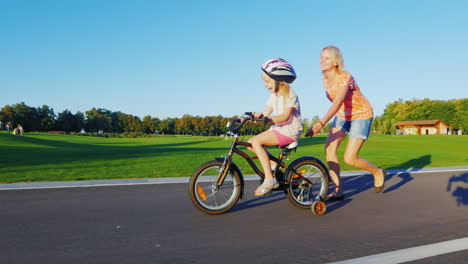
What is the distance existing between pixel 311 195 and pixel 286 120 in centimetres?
124

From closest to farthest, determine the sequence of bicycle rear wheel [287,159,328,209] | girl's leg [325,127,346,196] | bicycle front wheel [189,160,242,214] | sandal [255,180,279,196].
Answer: bicycle front wheel [189,160,242,214], sandal [255,180,279,196], bicycle rear wheel [287,159,328,209], girl's leg [325,127,346,196]

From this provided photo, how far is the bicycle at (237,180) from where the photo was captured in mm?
4883

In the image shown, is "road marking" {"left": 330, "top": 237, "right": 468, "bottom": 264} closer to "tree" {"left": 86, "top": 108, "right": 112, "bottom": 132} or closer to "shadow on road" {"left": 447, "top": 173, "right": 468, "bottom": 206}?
"shadow on road" {"left": 447, "top": 173, "right": 468, "bottom": 206}

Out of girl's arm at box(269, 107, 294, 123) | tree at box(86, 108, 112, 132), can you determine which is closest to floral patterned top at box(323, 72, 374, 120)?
girl's arm at box(269, 107, 294, 123)

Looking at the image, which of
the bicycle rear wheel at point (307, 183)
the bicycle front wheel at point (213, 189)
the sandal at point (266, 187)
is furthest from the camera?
the bicycle rear wheel at point (307, 183)

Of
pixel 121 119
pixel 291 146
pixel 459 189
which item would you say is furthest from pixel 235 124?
pixel 121 119

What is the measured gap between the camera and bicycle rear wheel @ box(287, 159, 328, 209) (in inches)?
211

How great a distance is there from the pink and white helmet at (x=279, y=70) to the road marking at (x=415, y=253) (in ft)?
8.21

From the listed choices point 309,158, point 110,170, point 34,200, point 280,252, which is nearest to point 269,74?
point 309,158

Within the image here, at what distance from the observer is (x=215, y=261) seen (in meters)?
3.13

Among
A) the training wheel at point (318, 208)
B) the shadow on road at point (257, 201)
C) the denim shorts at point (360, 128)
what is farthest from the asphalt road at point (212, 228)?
the denim shorts at point (360, 128)

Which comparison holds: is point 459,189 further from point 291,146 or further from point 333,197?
point 291,146

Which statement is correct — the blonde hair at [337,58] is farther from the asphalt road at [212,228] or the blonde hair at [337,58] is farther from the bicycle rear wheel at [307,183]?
the asphalt road at [212,228]

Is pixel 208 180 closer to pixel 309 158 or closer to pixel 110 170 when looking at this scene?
pixel 309 158
